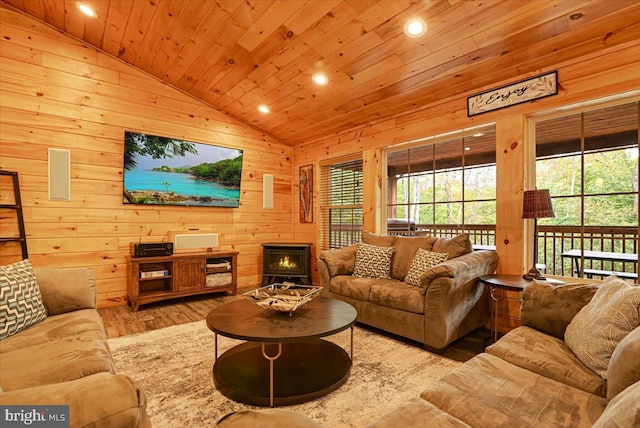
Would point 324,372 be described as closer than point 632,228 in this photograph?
Yes

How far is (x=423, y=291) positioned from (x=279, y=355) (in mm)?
1312

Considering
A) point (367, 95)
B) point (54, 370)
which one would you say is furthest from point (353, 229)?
point (54, 370)

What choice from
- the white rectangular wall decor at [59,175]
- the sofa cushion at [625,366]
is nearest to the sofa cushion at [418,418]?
the sofa cushion at [625,366]

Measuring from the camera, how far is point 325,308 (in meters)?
2.26

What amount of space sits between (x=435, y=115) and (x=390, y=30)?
1.24 meters

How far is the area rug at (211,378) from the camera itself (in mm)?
1726

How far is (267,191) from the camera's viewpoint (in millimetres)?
5215

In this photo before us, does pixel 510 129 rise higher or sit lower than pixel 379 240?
higher

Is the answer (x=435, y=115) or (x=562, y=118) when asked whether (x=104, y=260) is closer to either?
(x=435, y=115)

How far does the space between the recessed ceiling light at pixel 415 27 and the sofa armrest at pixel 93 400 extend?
279 centimetres

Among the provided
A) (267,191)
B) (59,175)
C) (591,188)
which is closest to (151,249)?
(59,175)

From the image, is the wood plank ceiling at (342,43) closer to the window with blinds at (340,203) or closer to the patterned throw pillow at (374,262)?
the window with blinds at (340,203)

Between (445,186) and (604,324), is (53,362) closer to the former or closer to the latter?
(604,324)

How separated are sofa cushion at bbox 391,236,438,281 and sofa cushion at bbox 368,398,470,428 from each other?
225 cm
